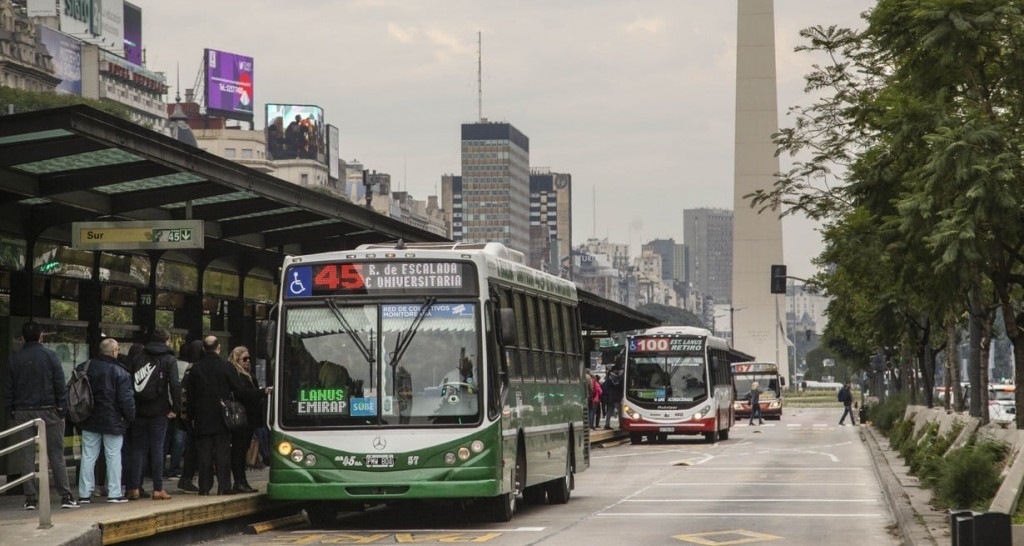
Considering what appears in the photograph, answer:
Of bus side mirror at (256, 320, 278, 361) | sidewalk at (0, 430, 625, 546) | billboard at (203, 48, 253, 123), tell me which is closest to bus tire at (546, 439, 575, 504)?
sidewalk at (0, 430, 625, 546)

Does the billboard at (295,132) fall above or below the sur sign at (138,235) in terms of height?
above

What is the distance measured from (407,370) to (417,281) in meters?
0.97

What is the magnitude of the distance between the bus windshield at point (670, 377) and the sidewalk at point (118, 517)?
84.2 ft

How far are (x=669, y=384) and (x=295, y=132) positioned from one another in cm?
12695

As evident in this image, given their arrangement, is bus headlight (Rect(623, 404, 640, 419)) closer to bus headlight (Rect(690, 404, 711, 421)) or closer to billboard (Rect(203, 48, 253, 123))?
bus headlight (Rect(690, 404, 711, 421))

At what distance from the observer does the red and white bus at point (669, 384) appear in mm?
44375

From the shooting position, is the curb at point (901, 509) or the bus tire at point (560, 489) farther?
the bus tire at point (560, 489)

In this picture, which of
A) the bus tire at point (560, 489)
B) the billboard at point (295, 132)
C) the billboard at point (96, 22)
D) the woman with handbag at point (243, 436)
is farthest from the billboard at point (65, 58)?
the woman with handbag at point (243, 436)

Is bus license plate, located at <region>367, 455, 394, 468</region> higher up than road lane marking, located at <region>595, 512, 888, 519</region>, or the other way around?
bus license plate, located at <region>367, 455, 394, 468</region>

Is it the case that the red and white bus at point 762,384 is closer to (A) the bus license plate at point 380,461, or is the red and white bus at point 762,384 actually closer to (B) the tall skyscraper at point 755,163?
(B) the tall skyscraper at point 755,163

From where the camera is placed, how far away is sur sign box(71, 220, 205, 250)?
18.8m

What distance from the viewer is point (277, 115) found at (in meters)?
165

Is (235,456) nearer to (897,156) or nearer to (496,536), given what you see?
(496,536)

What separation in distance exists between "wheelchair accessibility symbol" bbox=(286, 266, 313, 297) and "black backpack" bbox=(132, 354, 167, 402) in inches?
63.4
